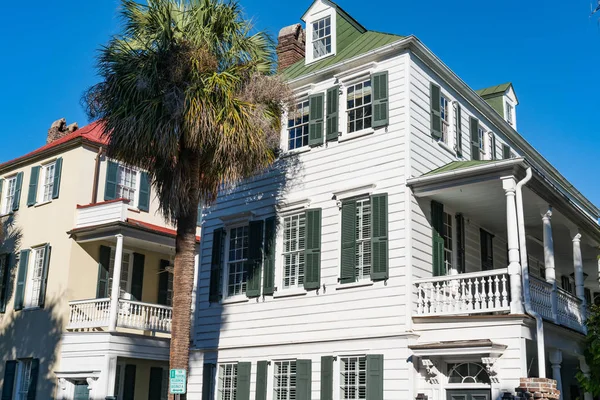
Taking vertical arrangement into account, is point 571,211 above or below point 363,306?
above

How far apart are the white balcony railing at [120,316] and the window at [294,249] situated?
476cm

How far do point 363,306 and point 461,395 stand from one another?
299 cm

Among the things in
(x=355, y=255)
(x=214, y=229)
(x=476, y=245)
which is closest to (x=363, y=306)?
(x=355, y=255)

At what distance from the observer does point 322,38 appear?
21547 mm

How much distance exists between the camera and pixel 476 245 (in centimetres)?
2016

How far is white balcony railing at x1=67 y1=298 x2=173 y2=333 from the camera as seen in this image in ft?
72.8

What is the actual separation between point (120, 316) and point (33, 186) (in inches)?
277

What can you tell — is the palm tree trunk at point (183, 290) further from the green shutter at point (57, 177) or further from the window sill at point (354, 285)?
the green shutter at point (57, 177)

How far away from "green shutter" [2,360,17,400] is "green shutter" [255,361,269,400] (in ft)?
33.7

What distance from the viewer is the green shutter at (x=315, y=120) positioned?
1970 centimetres

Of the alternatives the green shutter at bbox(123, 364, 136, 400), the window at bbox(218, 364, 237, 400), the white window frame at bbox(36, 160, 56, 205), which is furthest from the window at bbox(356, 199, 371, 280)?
the white window frame at bbox(36, 160, 56, 205)

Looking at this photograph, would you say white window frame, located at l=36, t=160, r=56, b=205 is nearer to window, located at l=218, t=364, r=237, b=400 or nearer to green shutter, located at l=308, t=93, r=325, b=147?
window, located at l=218, t=364, r=237, b=400

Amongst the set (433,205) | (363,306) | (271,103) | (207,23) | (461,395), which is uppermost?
(207,23)

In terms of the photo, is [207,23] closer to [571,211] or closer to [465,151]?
[465,151]
